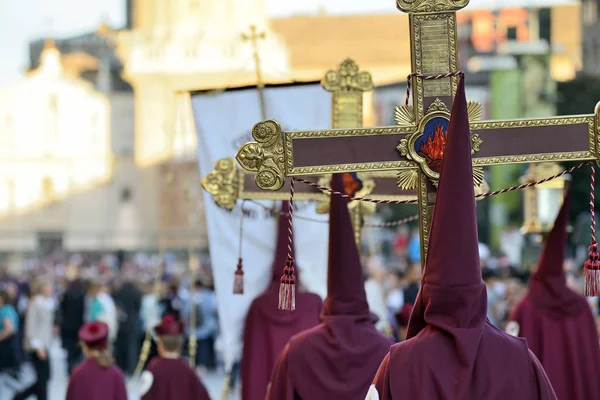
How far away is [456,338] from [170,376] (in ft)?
17.2

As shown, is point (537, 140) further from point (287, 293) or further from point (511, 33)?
point (511, 33)

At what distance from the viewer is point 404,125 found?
5605 mm

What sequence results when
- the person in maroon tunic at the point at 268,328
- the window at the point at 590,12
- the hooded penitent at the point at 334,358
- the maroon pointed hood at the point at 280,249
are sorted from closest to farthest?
the hooded penitent at the point at 334,358 < the person in maroon tunic at the point at 268,328 < the maroon pointed hood at the point at 280,249 < the window at the point at 590,12

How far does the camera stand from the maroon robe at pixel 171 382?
9.65 meters

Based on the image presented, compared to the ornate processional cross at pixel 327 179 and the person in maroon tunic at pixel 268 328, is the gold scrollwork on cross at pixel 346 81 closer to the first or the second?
the ornate processional cross at pixel 327 179

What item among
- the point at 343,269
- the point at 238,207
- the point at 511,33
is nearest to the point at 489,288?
the point at 238,207

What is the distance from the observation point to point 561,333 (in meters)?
8.95

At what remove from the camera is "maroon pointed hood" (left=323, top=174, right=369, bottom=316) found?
252 inches

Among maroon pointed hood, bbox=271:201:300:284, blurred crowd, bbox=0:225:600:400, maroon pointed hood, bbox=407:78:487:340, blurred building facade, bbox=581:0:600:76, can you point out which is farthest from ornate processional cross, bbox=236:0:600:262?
blurred building facade, bbox=581:0:600:76

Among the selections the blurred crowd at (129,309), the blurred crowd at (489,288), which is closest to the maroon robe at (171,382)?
the blurred crowd at (489,288)

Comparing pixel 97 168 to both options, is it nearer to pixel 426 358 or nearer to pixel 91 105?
pixel 91 105

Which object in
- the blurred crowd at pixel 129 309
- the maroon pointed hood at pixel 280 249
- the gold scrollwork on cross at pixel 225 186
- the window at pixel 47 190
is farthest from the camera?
the window at pixel 47 190

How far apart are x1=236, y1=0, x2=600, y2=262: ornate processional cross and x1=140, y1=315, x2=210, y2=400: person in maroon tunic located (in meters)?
4.39

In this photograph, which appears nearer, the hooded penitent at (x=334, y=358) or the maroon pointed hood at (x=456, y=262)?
the maroon pointed hood at (x=456, y=262)
